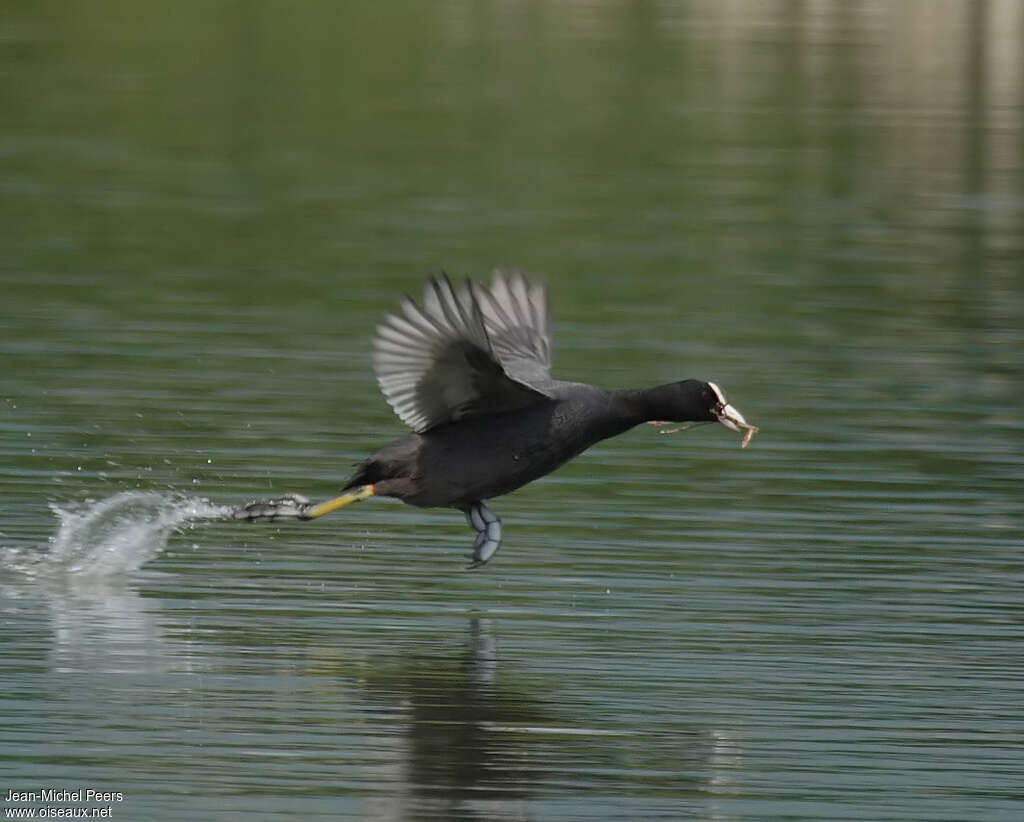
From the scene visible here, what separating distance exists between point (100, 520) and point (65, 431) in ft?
6.55

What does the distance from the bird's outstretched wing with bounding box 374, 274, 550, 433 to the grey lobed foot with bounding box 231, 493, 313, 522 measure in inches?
21.9

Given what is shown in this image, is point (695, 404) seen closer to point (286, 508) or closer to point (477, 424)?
point (477, 424)

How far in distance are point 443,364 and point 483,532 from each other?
824 mm

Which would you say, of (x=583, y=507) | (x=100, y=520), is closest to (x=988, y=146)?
(x=583, y=507)

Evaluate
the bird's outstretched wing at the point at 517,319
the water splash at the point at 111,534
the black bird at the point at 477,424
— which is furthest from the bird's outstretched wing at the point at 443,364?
the water splash at the point at 111,534

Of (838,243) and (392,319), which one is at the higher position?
(392,319)

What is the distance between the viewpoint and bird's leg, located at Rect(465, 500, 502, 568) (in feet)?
32.4

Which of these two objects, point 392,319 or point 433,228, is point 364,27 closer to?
point 433,228

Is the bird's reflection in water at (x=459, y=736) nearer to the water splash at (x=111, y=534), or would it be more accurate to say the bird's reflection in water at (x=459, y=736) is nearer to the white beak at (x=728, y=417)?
the white beak at (x=728, y=417)

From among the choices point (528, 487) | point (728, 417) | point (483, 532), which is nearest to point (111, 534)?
point (483, 532)

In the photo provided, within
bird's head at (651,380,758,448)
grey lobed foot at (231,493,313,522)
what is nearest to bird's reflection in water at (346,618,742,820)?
grey lobed foot at (231,493,313,522)

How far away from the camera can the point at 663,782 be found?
26.3 feet

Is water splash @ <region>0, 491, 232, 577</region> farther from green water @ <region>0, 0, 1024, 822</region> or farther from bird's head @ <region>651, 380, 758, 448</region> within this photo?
bird's head @ <region>651, 380, 758, 448</region>

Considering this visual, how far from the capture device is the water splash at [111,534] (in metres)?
10.4
